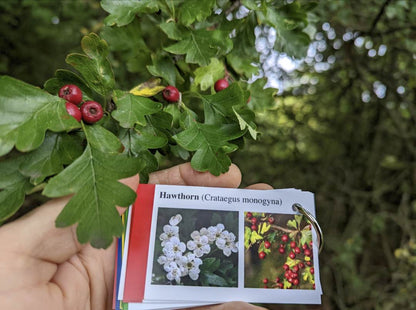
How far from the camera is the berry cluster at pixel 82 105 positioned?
29.9 inches

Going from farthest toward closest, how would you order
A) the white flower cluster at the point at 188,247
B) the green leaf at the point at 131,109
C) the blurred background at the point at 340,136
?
the blurred background at the point at 340,136
the white flower cluster at the point at 188,247
the green leaf at the point at 131,109

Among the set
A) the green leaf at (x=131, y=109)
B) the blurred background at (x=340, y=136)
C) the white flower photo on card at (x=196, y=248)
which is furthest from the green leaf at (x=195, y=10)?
the blurred background at (x=340, y=136)

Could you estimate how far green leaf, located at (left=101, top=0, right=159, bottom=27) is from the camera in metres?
0.88

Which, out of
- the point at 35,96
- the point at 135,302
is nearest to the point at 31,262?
the point at 135,302

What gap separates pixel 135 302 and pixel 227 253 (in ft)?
0.83

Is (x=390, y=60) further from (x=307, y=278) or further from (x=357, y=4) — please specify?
(x=307, y=278)

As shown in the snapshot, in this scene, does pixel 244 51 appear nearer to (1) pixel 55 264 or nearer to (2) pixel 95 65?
(2) pixel 95 65

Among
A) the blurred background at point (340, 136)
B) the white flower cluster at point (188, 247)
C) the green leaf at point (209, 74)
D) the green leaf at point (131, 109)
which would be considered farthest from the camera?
the blurred background at point (340, 136)

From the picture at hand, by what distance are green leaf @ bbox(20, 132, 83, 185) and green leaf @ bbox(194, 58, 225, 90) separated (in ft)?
1.29

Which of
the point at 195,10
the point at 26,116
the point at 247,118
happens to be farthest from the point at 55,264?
the point at 195,10

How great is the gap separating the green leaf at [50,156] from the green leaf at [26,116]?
45 millimetres

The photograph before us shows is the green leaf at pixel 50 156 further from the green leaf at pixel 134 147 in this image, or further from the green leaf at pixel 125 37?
the green leaf at pixel 125 37

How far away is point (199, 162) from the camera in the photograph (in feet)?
2.82

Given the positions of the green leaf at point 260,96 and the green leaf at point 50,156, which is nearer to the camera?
the green leaf at point 50,156
